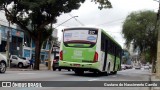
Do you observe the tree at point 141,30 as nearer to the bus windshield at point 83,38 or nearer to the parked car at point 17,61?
the parked car at point 17,61

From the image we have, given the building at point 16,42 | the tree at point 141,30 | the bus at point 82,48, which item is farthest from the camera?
the tree at point 141,30

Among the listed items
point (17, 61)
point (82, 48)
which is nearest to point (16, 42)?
point (17, 61)

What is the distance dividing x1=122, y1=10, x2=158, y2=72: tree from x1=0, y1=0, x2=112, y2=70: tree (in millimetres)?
13603

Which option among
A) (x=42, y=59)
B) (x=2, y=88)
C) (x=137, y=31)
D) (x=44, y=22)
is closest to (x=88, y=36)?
(x=2, y=88)

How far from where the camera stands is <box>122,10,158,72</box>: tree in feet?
175

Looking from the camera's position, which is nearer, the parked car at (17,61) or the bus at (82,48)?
the bus at (82,48)

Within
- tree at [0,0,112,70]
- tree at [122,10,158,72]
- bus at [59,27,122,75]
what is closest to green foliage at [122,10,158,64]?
tree at [122,10,158,72]

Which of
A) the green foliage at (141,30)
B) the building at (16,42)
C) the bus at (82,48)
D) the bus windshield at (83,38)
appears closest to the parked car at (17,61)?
the building at (16,42)

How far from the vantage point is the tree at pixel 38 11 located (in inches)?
1572

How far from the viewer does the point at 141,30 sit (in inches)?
2104

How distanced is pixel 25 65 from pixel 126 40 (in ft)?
49.8

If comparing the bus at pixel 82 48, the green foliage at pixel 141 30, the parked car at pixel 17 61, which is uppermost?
the green foliage at pixel 141 30

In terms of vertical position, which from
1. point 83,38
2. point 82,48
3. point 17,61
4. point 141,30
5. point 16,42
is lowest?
point 17,61

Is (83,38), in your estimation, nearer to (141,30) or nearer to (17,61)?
(17,61)
